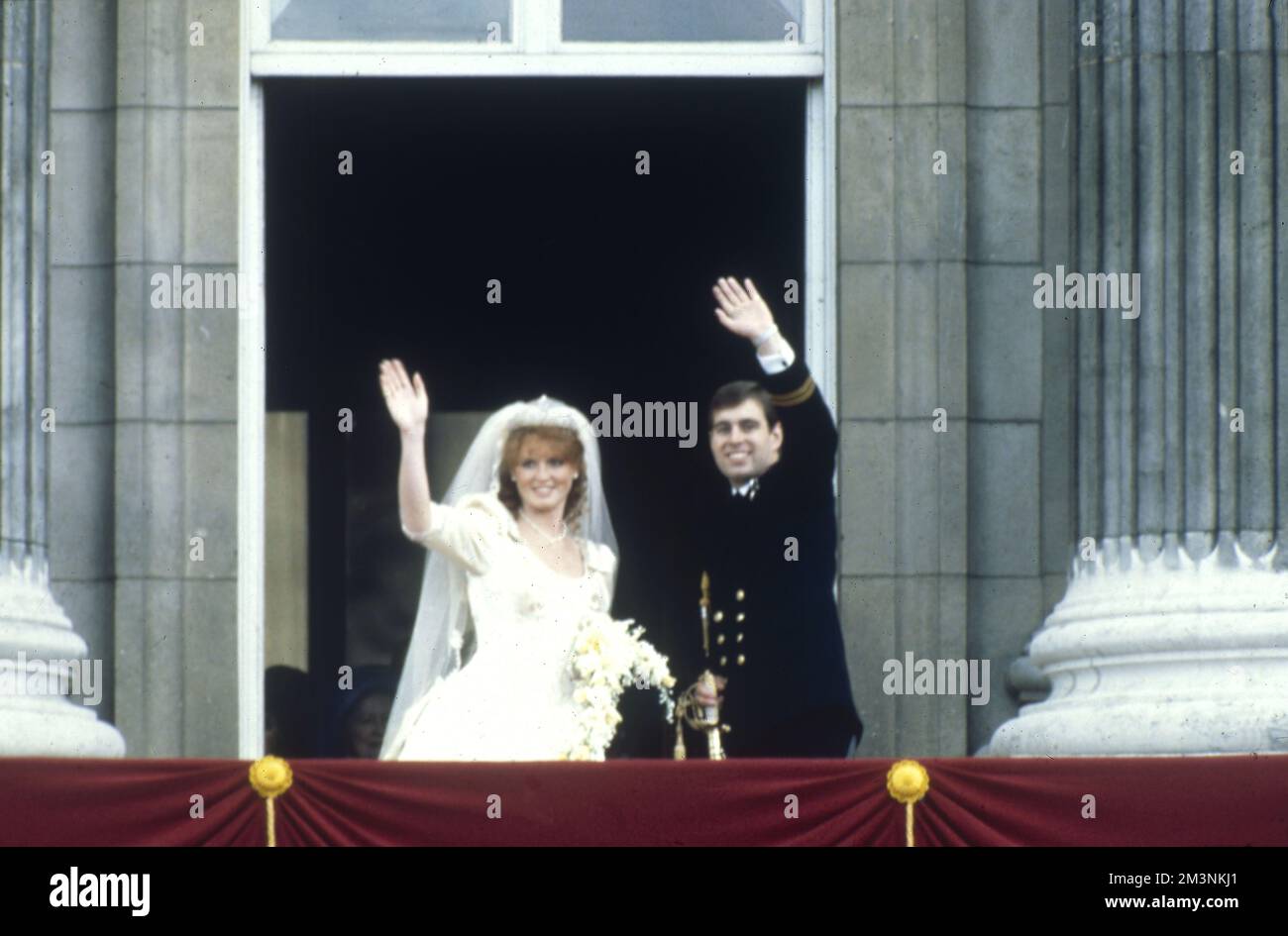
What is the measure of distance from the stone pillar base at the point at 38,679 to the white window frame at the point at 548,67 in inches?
59.5

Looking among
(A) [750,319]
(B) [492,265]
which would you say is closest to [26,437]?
(A) [750,319]

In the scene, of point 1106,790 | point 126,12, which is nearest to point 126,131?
point 126,12

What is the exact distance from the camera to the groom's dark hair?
14.7m

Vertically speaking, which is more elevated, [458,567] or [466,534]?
[466,534]

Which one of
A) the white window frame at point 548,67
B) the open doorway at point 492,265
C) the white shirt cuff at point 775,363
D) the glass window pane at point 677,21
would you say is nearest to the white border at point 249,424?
the white window frame at point 548,67

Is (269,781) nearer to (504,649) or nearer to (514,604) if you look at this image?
(504,649)

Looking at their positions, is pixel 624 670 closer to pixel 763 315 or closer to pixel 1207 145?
pixel 763 315

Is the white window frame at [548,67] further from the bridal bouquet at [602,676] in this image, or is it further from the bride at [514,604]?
the bridal bouquet at [602,676]

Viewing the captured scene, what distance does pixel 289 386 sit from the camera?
24359 millimetres

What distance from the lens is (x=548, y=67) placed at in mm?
16141

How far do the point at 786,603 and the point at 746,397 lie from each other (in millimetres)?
919

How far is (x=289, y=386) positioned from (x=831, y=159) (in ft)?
30.1

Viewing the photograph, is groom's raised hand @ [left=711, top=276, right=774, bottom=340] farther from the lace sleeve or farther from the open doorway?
the open doorway
